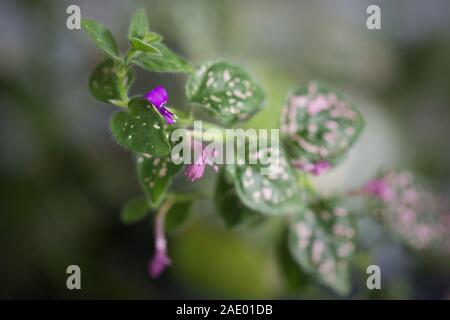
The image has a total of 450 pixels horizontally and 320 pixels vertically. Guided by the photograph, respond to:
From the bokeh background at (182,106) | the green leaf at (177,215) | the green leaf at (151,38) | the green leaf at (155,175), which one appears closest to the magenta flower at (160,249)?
the green leaf at (177,215)

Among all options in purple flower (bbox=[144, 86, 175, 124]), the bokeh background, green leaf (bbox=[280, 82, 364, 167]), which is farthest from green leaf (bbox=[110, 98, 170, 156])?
the bokeh background

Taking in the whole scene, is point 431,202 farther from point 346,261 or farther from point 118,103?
point 118,103

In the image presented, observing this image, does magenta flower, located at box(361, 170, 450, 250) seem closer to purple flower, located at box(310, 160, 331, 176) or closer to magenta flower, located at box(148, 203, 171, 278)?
purple flower, located at box(310, 160, 331, 176)

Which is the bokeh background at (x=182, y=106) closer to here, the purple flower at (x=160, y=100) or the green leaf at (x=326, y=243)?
the green leaf at (x=326, y=243)

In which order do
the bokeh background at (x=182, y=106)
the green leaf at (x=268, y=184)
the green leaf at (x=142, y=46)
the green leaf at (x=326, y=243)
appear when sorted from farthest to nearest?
the bokeh background at (x=182, y=106) → the green leaf at (x=326, y=243) → the green leaf at (x=268, y=184) → the green leaf at (x=142, y=46)

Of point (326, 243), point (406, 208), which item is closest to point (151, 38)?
point (326, 243)
